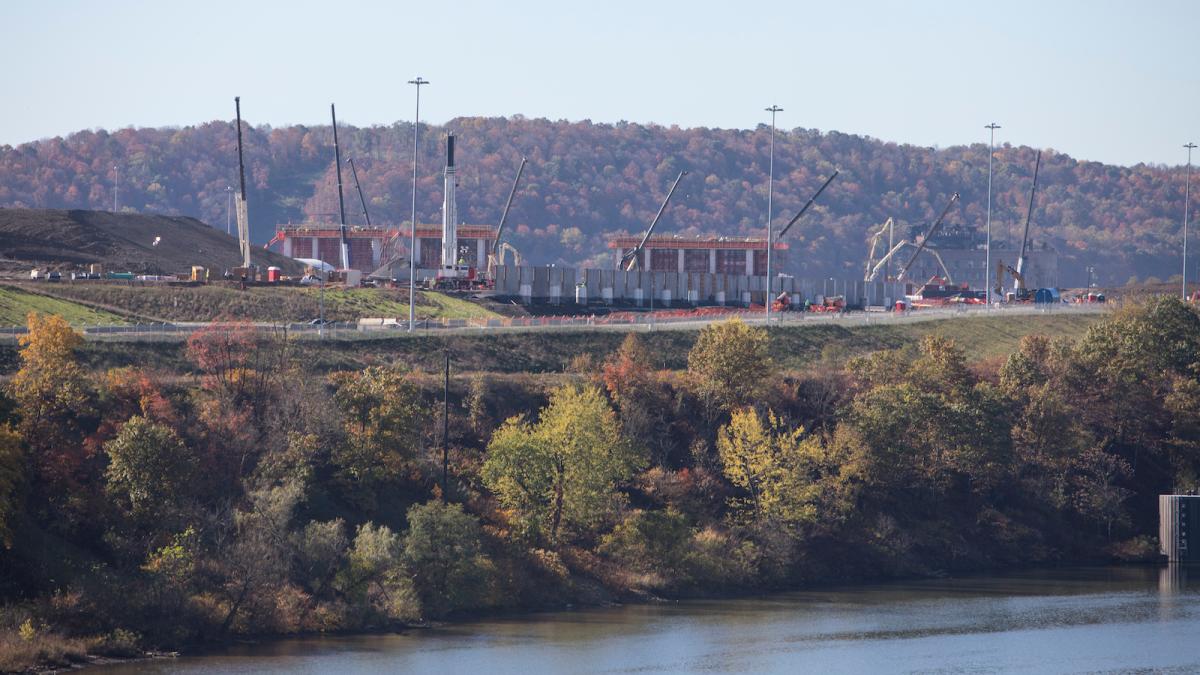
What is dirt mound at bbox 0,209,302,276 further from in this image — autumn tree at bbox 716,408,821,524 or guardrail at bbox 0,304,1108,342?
autumn tree at bbox 716,408,821,524

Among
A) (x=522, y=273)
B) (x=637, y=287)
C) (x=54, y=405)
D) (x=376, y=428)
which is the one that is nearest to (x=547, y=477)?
(x=376, y=428)

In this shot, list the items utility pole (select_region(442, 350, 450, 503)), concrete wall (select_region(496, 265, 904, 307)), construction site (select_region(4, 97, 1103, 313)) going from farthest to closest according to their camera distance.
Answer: concrete wall (select_region(496, 265, 904, 307)) < construction site (select_region(4, 97, 1103, 313)) < utility pole (select_region(442, 350, 450, 503))

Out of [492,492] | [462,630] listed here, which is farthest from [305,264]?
[462,630]

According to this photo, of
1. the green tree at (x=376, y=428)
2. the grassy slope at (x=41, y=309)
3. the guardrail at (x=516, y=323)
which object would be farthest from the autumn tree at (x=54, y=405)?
the grassy slope at (x=41, y=309)

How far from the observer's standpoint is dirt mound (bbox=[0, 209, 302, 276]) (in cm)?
10888

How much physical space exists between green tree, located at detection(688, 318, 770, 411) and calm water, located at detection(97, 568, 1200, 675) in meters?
12.0

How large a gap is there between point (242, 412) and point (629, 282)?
211 feet

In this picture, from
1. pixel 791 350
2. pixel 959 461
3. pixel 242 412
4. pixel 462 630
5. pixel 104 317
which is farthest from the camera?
pixel 791 350

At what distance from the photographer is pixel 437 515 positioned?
59.5 meters

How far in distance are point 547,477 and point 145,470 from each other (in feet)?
54.8

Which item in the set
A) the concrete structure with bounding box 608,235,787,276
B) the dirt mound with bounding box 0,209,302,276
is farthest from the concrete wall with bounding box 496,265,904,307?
the dirt mound with bounding box 0,209,302,276

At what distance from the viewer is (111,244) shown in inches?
4545

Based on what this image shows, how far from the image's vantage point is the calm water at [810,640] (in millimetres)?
51688

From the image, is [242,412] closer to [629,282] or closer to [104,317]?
[104,317]
